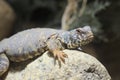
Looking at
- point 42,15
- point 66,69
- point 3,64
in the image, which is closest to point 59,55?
point 66,69

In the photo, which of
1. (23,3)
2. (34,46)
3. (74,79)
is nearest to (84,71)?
(74,79)

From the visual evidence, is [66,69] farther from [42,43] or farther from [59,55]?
[42,43]

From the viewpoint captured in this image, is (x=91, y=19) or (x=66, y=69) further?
(x=91, y=19)

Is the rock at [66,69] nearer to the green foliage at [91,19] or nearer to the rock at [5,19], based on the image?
the green foliage at [91,19]

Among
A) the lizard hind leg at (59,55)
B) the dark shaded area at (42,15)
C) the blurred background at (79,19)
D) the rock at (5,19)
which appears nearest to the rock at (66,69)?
the lizard hind leg at (59,55)

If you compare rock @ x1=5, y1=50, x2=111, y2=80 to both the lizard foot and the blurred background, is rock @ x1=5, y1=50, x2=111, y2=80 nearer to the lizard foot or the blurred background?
the lizard foot

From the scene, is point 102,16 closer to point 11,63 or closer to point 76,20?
point 76,20
